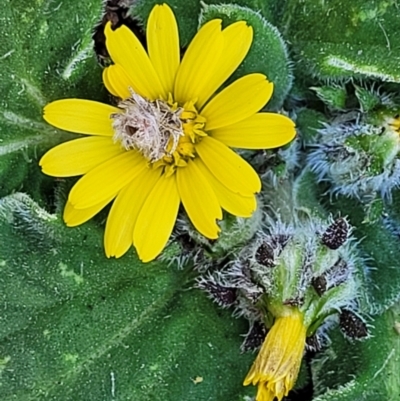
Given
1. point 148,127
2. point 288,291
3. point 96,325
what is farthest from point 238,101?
point 96,325

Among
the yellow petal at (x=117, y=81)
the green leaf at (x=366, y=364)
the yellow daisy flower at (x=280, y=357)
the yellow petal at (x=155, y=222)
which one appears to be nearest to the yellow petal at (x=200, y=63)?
the yellow petal at (x=117, y=81)

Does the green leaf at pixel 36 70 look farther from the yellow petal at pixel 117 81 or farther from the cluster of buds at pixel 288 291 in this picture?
the cluster of buds at pixel 288 291

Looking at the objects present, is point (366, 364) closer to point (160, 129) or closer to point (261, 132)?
point (261, 132)

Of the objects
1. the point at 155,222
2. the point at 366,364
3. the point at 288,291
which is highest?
the point at 155,222

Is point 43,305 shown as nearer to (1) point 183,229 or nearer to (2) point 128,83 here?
(1) point 183,229

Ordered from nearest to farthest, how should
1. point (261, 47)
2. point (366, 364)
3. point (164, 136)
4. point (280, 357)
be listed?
point (280, 357) → point (164, 136) → point (261, 47) → point (366, 364)

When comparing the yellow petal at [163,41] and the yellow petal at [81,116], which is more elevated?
the yellow petal at [163,41]

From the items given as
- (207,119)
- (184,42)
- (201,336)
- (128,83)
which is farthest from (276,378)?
(184,42)
